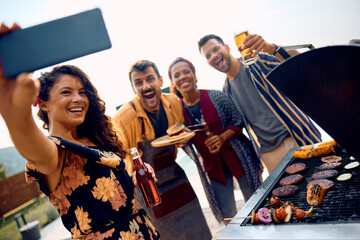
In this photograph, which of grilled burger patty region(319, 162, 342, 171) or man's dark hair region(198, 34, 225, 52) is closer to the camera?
grilled burger patty region(319, 162, 342, 171)

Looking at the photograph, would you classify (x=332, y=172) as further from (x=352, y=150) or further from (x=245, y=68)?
(x=245, y=68)

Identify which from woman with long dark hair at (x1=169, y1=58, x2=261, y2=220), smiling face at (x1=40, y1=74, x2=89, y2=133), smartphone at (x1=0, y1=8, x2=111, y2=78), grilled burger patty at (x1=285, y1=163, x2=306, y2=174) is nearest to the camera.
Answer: smartphone at (x1=0, y1=8, x2=111, y2=78)

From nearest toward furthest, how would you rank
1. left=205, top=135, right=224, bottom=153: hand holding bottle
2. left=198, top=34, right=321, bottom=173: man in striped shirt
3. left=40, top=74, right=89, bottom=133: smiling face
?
left=40, top=74, right=89, bottom=133: smiling face < left=198, top=34, right=321, bottom=173: man in striped shirt < left=205, top=135, right=224, bottom=153: hand holding bottle

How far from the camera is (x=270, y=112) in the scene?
11.0 feet

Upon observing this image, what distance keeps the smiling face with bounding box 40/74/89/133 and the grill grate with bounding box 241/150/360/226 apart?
1.39 meters

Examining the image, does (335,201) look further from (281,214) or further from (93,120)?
(93,120)

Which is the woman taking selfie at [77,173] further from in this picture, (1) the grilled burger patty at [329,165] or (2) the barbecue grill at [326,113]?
(1) the grilled burger patty at [329,165]

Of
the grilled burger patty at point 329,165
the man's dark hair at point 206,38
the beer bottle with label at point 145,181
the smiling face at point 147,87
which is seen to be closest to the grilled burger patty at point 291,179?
the grilled burger patty at point 329,165

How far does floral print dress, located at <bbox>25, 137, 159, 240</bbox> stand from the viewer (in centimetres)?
146

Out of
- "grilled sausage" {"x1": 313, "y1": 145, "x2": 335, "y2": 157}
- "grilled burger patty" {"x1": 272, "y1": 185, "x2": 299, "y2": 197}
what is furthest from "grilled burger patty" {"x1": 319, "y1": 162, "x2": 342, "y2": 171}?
"grilled burger patty" {"x1": 272, "y1": 185, "x2": 299, "y2": 197}

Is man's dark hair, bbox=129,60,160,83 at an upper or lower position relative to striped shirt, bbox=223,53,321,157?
upper

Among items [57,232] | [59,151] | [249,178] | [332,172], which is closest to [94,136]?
[59,151]

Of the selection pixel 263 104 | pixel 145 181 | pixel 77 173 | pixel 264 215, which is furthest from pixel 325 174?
pixel 77 173

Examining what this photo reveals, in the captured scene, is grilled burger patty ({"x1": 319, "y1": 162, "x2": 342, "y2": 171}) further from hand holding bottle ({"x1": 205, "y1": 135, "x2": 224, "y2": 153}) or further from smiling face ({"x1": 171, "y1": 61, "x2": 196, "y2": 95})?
smiling face ({"x1": 171, "y1": 61, "x2": 196, "y2": 95})
